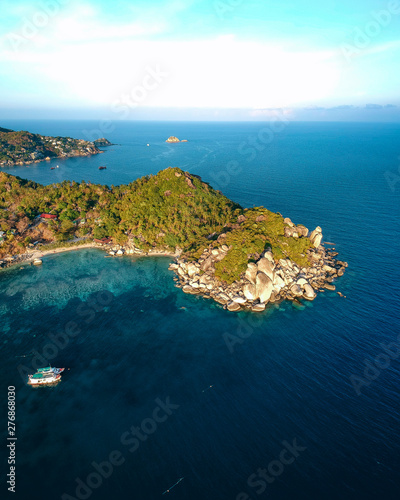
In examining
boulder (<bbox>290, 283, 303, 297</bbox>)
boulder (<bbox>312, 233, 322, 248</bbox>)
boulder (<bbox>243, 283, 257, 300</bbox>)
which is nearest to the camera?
boulder (<bbox>243, 283, 257, 300</bbox>)

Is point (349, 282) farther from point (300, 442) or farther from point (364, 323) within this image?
point (300, 442)

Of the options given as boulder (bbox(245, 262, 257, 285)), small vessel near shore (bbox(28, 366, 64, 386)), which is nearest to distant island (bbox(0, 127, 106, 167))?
small vessel near shore (bbox(28, 366, 64, 386))

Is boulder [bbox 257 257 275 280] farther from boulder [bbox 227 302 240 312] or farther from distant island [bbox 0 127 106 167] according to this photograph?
distant island [bbox 0 127 106 167]

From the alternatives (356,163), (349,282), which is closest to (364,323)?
(349,282)

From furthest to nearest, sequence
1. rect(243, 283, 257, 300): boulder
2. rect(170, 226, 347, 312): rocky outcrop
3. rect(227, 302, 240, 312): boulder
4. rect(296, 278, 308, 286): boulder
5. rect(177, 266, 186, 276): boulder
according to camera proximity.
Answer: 1. rect(177, 266, 186, 276): boulder
2. rect(296, 278, 308, 286): boulder
3. rect(243, 283, 257, 300): boulder
4. rect(170, 226, 347, 312): rocky outcrop
5. rect(227, 302, 240, 312): boulder

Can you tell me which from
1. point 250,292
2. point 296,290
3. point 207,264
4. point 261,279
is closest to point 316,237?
point 296,290

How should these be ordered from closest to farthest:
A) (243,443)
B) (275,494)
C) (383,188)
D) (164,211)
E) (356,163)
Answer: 1. (275,494)
2. (243,443)
3. (164,211)
4. (383,188)
5. (356,163)

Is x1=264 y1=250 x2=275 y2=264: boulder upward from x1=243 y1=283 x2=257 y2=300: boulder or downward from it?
upward

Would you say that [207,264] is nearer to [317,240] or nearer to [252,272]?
[252,272]
